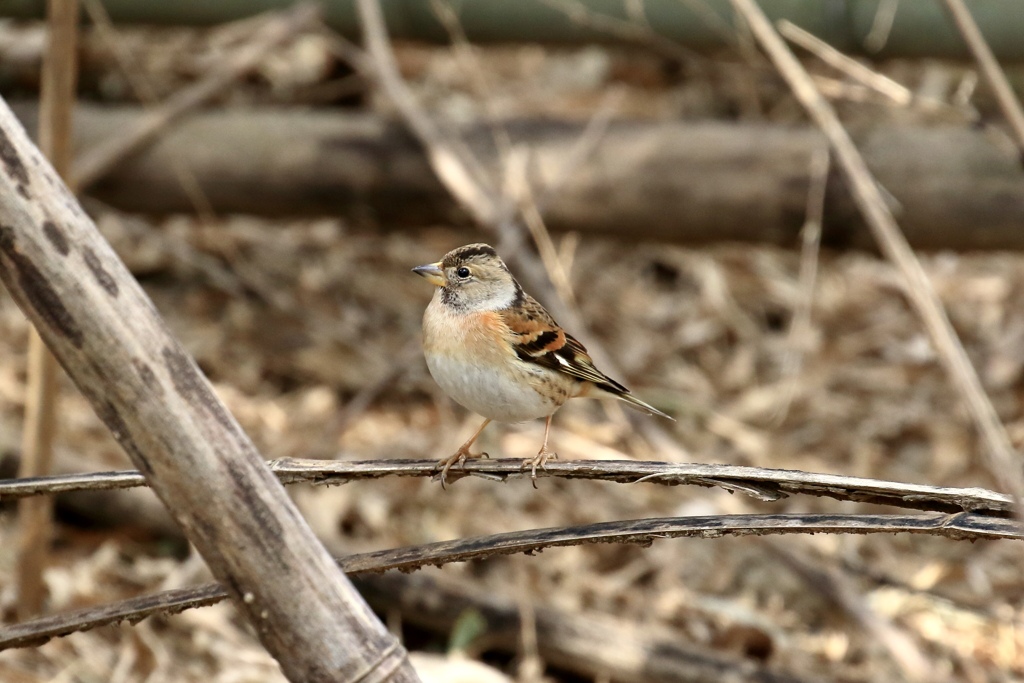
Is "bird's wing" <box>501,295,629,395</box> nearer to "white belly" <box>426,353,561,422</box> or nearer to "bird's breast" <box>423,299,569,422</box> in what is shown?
A: "bird's breast" <box>423,299,569,422</box>

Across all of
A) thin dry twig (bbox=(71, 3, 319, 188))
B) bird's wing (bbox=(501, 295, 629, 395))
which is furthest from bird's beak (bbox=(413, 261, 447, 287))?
thin dry twig (bbox=(71, 3, 319, 188))

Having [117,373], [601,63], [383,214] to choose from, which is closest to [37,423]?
[117,373]

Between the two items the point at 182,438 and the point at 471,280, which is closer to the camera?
the point at 182,438

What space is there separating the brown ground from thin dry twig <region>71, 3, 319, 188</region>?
15.1 inches

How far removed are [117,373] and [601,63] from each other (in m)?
8.95

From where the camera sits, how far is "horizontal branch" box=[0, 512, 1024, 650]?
2270mm

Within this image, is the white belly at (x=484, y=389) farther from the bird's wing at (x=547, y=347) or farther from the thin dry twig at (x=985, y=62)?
the thin dry twig at (x=985, y=62)

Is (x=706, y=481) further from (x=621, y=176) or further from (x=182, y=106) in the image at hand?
(x=182, y=106)

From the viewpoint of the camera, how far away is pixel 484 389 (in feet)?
11.5

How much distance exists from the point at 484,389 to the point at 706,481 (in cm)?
124

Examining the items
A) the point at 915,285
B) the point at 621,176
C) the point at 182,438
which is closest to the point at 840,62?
the point at 915,285

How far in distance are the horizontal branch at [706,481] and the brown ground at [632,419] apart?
170 cm

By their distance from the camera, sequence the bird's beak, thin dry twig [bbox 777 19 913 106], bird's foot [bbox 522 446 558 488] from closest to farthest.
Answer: bird's foot [bbox 522 446 558 488]
thin dry twig [bbox 777 19 913 106]
the bird's beak

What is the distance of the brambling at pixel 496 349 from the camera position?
11.6 ft
